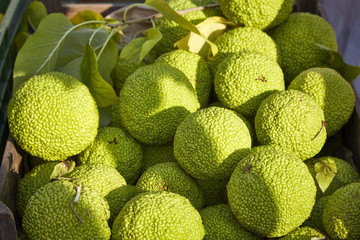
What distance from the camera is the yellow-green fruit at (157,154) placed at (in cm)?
157

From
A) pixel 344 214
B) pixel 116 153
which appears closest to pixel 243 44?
pixel 116 153

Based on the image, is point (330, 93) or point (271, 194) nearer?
point (271, 194)

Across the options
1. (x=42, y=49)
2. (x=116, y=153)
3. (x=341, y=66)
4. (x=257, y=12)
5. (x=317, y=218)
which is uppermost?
(x=257, y=12)

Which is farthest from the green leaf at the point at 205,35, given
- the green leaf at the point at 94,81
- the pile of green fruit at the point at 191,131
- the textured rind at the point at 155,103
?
the green leaf at the point at 94,81

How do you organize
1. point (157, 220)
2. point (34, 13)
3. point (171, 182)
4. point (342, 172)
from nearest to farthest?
point (157, 220), point (171, 182), point (342, 172), point (34, 13)

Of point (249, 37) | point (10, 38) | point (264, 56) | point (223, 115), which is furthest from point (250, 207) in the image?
point (10, 38)

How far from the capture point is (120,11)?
229 centimetres

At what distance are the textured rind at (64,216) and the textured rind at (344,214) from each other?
65 cm

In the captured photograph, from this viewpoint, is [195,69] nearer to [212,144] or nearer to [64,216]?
[212,144]

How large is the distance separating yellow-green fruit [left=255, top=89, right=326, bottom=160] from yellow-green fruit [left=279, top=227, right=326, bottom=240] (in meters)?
0.26

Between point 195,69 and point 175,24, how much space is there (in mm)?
291

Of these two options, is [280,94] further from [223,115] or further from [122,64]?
[122,64]

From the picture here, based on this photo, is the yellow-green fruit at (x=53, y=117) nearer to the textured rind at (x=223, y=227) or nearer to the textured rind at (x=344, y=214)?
the textured rind at (x=223, y=227)

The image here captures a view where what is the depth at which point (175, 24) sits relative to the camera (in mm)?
1811
